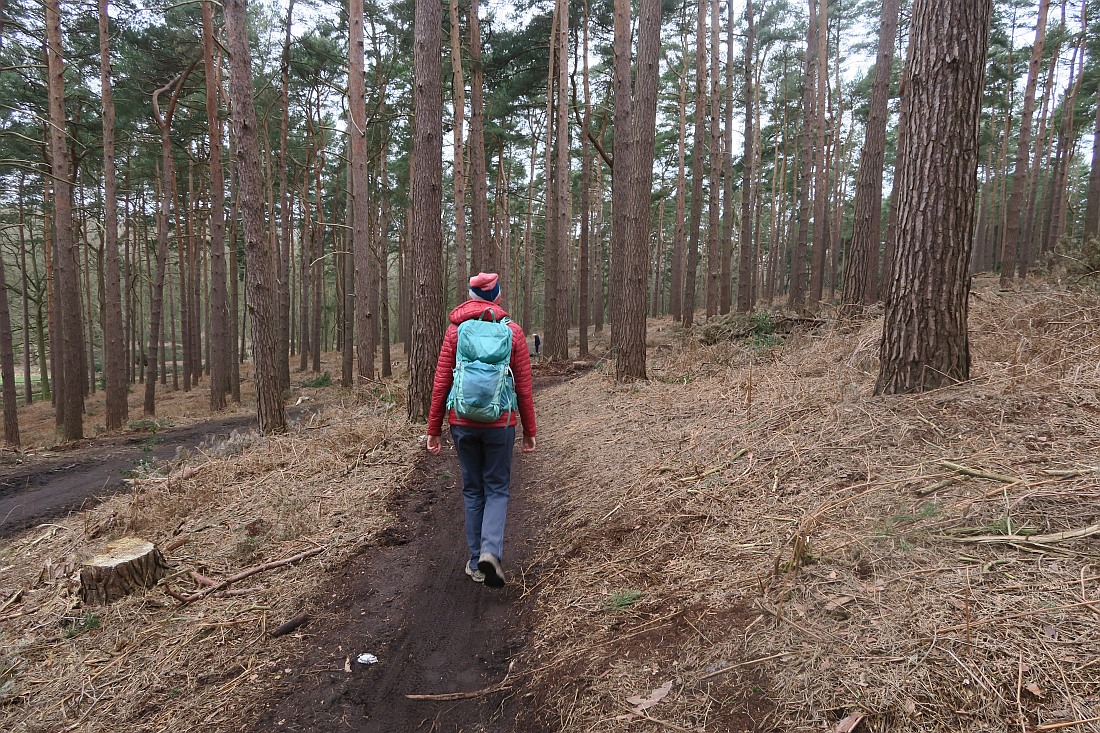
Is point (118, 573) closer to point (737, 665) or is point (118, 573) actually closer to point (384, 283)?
point (737, 665)

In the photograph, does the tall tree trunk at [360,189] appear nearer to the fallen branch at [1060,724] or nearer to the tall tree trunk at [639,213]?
the tall tree trunk at [639,213]

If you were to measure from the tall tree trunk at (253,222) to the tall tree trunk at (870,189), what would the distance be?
9.80 metres

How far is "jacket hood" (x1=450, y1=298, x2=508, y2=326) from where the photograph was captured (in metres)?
3.75

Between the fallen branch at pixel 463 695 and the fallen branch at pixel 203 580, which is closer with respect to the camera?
the fallen branch at pixel 463 695

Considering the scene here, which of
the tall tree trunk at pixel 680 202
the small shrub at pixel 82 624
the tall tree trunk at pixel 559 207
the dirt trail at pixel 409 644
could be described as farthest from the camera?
the tall tree trunk at pixel 680 202

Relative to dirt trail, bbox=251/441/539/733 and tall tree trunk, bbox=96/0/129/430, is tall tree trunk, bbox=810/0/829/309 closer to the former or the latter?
dirt trail, bbox=251/441/539/733

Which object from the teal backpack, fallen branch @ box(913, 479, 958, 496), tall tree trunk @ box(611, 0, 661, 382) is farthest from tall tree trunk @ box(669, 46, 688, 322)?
fallen branch @ box(913, 479, 958, 496)

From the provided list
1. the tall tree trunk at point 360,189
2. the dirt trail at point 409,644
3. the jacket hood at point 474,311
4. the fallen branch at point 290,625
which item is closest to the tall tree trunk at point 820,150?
the tall tree trunk at point 360,189

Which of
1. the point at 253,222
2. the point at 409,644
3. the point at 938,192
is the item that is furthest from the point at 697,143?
the point at 409,644

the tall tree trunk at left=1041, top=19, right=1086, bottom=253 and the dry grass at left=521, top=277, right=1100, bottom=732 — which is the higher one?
the tall tree trunk at left=1041, top=19, right=1086, bottom=253

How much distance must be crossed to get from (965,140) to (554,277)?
1201 centimetres

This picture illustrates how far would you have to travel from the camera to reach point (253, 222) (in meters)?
8.27

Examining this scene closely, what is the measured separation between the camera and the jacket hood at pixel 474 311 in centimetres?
375

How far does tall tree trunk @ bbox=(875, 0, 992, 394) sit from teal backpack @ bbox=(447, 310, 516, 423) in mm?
3351
